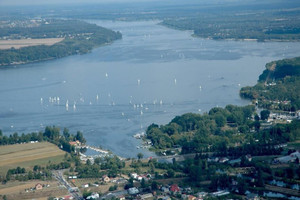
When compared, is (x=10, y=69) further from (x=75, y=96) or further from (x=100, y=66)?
(x=75, y=96)

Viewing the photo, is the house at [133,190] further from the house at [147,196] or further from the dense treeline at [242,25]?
the dense treeline at [242,25]

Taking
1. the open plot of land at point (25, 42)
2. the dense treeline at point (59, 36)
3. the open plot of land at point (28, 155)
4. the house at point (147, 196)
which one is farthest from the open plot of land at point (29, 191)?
the open plot of land at point (25, 42)

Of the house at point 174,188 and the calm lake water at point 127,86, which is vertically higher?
the house at point 174,188

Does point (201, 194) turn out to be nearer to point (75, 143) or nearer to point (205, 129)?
point (205, 129)

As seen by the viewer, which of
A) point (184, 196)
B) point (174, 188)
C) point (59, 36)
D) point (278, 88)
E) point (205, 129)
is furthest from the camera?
point (59, 36)

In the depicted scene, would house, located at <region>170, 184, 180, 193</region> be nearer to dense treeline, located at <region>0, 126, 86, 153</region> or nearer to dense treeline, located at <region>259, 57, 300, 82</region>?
dense treeline, located at <region>0, 126, 86, 153</region>

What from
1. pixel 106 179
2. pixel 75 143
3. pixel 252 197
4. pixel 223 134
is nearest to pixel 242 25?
pixel 223 134
